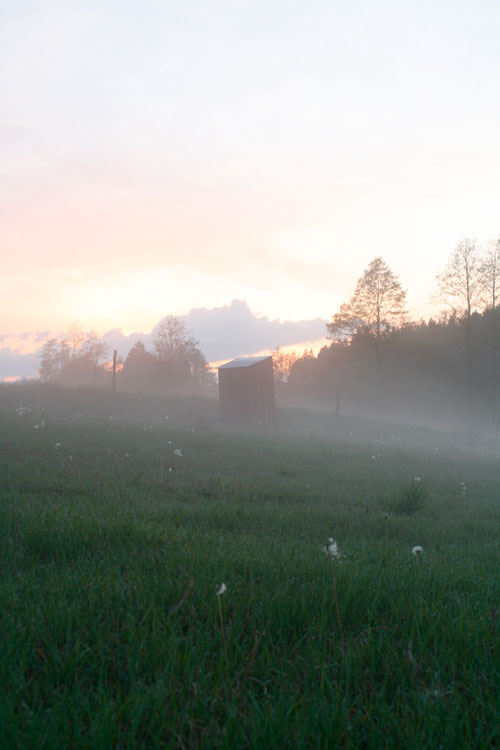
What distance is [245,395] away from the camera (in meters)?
30.1

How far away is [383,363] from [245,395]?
2528 cm

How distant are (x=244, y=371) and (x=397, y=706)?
93.6ft

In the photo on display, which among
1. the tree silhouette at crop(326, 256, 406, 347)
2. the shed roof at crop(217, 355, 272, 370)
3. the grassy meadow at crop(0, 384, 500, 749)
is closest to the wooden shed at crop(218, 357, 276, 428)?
the shed roof at crop(217, 355, 272, 370)

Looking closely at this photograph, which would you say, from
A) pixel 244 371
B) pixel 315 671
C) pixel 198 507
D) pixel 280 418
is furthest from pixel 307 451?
pixel 280 418

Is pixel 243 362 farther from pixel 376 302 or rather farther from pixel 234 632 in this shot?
pixel 234 632

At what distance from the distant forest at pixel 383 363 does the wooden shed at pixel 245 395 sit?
9.45 m

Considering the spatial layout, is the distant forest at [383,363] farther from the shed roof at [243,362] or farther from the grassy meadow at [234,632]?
the grassy meadow at [234,632]

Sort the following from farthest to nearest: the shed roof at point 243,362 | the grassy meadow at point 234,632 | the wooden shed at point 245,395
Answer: the shed roof at point 243,362 < the wooden shed at point 245,395 < the grassy meadow at point 234,632

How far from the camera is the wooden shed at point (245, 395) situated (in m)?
30.0

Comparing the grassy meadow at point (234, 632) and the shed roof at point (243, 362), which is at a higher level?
the shed roof at point (243, 362)

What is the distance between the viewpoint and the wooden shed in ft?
98.3

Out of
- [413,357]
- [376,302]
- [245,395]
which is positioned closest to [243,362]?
[245,395]

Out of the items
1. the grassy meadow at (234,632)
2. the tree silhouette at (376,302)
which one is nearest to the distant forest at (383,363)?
the tree silhouette at (376,302)

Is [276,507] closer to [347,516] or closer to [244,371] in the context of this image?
[347,516]
